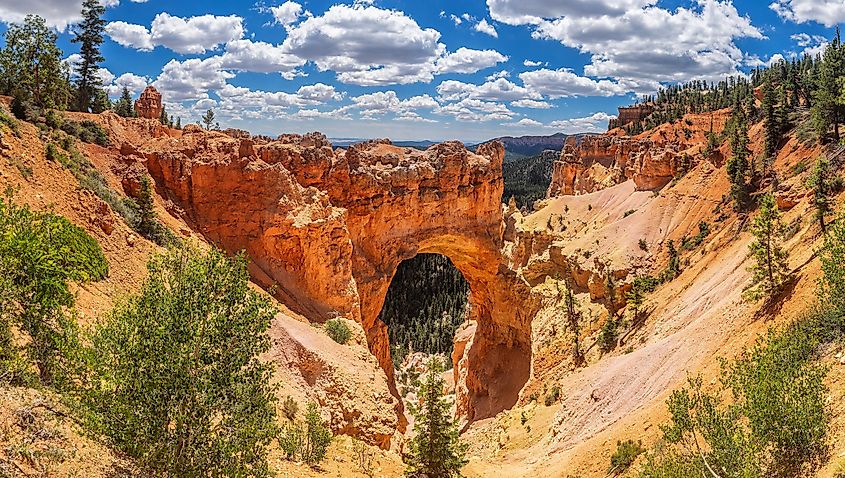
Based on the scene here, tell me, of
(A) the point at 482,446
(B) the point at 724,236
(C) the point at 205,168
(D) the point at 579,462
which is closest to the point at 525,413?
(A) the point at 482,446

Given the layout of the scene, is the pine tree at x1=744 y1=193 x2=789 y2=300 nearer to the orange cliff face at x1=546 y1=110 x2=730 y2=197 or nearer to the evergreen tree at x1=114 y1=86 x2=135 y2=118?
the orange cliff face at x1=546 y1=110 x2=730 y2=197

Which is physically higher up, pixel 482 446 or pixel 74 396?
pixel 74 396

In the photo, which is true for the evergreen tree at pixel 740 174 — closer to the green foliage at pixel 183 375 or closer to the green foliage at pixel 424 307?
the green foliage at pixel 183 375

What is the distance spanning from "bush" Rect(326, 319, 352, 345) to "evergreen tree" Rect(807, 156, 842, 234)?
23.9 m

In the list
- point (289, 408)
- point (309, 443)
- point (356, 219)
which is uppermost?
point (356, 219)

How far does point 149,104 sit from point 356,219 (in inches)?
1139

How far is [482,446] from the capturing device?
38906mm

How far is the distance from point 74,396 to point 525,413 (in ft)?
99.1

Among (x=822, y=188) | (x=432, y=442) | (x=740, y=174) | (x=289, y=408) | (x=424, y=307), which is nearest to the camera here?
(x=432, y=442)

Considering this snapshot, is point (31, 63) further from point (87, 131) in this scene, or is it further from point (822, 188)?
point (822, 188)

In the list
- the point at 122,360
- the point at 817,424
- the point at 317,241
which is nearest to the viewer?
the point at 122,360

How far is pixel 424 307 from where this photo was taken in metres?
103

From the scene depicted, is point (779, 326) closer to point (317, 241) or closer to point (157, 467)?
point (157, 467)

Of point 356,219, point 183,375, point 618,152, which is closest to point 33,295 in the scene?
point 183,375
